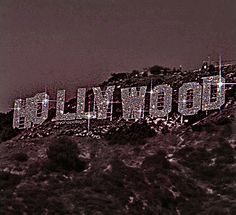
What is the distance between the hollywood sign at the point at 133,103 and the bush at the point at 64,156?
858cm

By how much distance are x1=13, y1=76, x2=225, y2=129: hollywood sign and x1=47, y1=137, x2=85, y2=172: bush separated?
28.1ft

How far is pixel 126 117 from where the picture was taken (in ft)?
169

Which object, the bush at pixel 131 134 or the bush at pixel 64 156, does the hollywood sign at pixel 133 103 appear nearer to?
the bush at pixel 131 134

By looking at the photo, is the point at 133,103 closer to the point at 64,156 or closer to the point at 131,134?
the point at 131,134

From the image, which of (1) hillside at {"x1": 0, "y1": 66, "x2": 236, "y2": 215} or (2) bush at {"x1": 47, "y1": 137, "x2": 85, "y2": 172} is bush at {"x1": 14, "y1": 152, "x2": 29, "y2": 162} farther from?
(2) bush at {"x1": 47, "y1": 137, "x2": 85, "y2": 172}

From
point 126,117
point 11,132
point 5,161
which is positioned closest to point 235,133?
point 126,117

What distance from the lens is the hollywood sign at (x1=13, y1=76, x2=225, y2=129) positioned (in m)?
50.2

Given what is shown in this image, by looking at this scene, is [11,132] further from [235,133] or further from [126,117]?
[235,133]

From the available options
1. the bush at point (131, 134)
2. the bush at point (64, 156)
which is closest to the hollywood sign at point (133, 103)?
the bush at point (131, 134)

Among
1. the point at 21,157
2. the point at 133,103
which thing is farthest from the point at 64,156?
the point at 133,103

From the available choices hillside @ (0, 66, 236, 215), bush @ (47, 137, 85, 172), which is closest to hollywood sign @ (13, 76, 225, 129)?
hillside @ (0, 66, 236, 215)

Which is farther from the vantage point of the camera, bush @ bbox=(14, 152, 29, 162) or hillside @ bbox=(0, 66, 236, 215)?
bush @ bbox=(14, 152, 29, 162)

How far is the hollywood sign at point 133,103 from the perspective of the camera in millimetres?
50156

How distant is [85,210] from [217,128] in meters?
17.6
